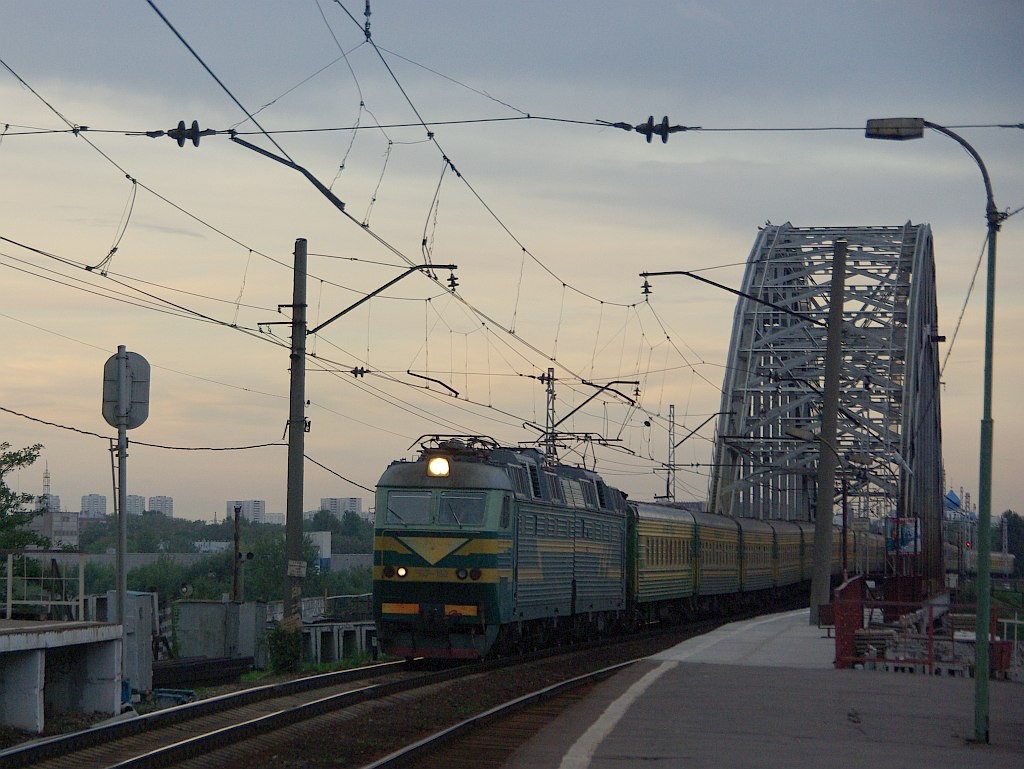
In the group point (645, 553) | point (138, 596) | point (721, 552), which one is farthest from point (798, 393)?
point (138, 596)

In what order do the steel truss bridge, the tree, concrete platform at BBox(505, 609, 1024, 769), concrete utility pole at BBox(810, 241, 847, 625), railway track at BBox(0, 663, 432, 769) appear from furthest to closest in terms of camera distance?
the steel truss bridge → the tree → concrete utility pole at BBox(810, 241, 847, 625) → concrete platform at BBox(505, 609, 1024, 769) → railway track at BBox(0, 663, 432, 769)

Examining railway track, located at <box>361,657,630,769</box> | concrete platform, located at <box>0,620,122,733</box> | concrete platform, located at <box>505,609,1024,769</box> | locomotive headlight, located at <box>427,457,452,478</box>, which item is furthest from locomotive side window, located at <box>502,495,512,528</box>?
concrete platform, located at <box>0,620,122,733</box>

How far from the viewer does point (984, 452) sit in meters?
16.4

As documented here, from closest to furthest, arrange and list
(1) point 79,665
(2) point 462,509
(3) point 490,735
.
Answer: (3) point 490,735 → (1) point 79,665 → (2) point 462,509

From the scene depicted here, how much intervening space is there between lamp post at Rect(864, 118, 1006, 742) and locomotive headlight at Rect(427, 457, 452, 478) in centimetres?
1009

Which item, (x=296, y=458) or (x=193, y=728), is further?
(x=296, y=458)

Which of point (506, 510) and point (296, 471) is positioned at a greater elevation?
point (296, 471)

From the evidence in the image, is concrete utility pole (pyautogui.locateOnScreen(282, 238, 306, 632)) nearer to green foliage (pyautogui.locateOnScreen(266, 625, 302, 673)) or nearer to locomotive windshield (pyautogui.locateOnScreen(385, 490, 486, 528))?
green foliage (pyautogui.locateOnScreen(266, 625, 302, 673))

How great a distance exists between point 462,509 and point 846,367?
7238cm

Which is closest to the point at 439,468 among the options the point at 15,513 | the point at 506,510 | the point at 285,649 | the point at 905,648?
the point at 506,510

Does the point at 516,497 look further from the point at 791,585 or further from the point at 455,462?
the point at 791,585

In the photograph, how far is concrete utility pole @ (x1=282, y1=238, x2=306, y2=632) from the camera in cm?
2453

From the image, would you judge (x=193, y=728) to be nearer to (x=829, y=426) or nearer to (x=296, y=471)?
(x=296, y=471)

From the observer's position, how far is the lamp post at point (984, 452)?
51.0 ft
